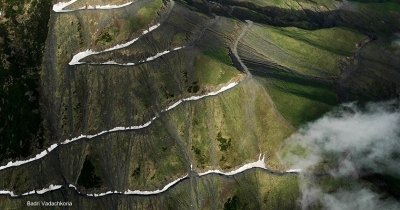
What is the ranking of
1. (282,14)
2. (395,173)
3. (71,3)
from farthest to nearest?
(282,14) < (71,3) < (395,173)

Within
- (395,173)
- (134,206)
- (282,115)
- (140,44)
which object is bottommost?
(134,206)

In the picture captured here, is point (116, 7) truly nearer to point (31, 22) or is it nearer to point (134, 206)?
point (31, 22)

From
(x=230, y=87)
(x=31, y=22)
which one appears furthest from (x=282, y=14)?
(x=31, y=22)

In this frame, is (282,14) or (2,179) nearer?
(2,179)

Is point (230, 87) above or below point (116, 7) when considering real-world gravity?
below

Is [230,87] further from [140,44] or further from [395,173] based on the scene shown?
[395,173]

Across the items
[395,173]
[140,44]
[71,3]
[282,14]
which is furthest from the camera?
[282,14]
